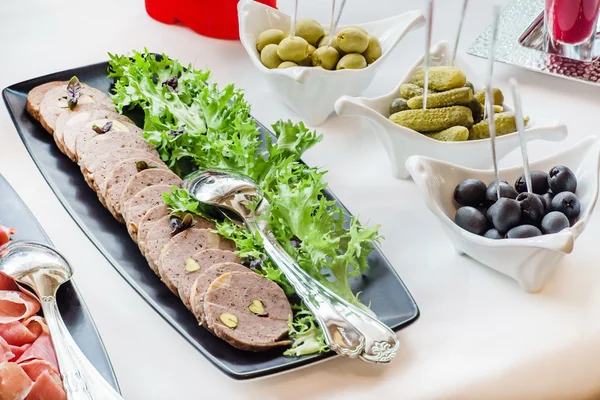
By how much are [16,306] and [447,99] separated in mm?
758

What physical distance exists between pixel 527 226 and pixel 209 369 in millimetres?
478

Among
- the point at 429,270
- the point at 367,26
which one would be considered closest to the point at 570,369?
the point at 429,270

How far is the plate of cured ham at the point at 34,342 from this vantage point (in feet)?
2.87

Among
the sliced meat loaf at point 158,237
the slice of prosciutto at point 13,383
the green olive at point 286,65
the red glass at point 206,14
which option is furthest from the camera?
the red glass at point 206,14

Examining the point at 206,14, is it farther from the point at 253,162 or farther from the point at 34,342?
the point at 34,342

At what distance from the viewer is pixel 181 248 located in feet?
3.60

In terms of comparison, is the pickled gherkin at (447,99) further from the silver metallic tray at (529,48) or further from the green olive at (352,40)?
the silver metallic tray at (529,48)

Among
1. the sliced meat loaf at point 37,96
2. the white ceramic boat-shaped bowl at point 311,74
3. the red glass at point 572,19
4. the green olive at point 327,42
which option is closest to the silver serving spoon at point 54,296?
the sliced meat loaf at point 37,96

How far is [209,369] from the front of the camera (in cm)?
100

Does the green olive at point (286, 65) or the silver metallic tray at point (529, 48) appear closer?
the green olive at point (286, 65)

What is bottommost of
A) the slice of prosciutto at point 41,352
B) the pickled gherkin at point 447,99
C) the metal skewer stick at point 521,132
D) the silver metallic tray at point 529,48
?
the slice of prosciutto at point 41,352

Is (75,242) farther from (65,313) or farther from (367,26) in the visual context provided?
(367,26)

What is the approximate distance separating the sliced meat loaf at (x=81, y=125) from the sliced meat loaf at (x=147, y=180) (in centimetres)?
16

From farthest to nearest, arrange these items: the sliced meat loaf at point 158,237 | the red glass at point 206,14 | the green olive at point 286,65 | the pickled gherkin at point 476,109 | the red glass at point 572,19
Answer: the red glass at point 206,14 → the red glass at point 572,19 → the green olive at point 286,65 → the pickled gherkin at point 476,109 → the sliced meat loaf at point 158,237
